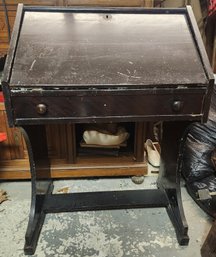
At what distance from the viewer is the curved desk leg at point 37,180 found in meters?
1.40

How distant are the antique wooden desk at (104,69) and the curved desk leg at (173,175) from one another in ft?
0.09

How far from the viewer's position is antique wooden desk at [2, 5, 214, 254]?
3.67ft

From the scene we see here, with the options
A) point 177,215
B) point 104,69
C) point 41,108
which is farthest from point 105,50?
point 177,215

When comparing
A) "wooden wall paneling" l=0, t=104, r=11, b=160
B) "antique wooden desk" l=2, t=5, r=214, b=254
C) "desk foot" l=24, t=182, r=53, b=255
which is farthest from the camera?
"wooden wall paneling" l=0, t=104, r=11, b=160

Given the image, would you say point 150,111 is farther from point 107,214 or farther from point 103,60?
point 107,214

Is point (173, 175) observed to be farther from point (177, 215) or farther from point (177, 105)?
point (177, 105)

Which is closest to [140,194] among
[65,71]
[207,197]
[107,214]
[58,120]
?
[107,214]

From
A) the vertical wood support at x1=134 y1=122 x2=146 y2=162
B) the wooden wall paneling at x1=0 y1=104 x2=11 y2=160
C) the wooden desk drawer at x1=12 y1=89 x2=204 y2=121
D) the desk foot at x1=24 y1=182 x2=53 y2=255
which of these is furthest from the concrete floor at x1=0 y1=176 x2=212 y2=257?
the wooden desk drawer at x1=12 y1=89 x2=204 y2=121

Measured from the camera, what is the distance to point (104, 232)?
155 cm

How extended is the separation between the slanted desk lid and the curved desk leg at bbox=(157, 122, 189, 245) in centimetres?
44

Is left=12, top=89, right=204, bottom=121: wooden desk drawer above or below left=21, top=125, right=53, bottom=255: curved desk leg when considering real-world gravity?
above

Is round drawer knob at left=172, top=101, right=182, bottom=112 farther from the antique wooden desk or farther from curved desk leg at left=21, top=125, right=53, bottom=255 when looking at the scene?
curved desk leg at left=21, top=125, right=53, bottom=255

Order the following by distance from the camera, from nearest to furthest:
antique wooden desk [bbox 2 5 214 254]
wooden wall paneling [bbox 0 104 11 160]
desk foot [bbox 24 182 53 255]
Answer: antique wooden desk [bbox 2 5 214 254]
desk foot [bbox 24 182 53 255]
wooden wall paneling [bbox 0 104 11 160]

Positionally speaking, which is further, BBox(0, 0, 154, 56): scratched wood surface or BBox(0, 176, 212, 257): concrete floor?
BBox(0, 0, 154, 56): scratched wood surface
